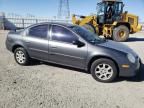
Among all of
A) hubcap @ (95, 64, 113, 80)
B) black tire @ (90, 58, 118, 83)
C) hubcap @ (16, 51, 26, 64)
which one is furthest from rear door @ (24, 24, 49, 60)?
hubcap @ (95, 64, 113, 80)

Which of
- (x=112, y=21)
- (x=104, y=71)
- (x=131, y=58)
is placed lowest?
(x=104, y=71)

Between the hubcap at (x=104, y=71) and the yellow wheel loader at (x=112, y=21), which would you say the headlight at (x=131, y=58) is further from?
the yellow wheel loader at (x=112, y=21)

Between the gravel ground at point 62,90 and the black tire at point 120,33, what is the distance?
925 centimetres

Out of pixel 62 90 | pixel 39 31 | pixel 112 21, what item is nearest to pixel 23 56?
pixel 39 31

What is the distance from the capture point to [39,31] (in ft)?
23.0

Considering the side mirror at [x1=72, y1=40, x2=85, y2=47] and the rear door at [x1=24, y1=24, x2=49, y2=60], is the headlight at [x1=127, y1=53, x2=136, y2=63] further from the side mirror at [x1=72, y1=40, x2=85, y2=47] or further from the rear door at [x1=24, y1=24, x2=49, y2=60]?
the rear door at [x1=24, y1=24, x2=49, y2=60]

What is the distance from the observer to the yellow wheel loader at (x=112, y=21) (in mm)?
15953

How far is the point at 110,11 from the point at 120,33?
1.74m

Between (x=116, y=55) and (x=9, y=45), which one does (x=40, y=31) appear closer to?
(x=9, y=45)

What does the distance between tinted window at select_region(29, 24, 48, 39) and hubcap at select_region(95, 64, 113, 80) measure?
6.45ft

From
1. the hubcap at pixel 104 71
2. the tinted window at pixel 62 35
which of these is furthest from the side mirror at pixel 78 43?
the hubcap at pixel 104 71

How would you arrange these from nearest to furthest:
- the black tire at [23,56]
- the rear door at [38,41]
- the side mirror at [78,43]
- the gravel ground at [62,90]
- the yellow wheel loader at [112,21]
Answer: the gravel ground at [62,90] → the side mirror at [78,43] → the rear door at [38,41] → the black tire at [23,56] → the yellow wheel loader at [112,21]

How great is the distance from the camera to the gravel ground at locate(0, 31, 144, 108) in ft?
14.9

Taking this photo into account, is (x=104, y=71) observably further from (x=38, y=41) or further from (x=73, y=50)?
(x=38, y=41)
